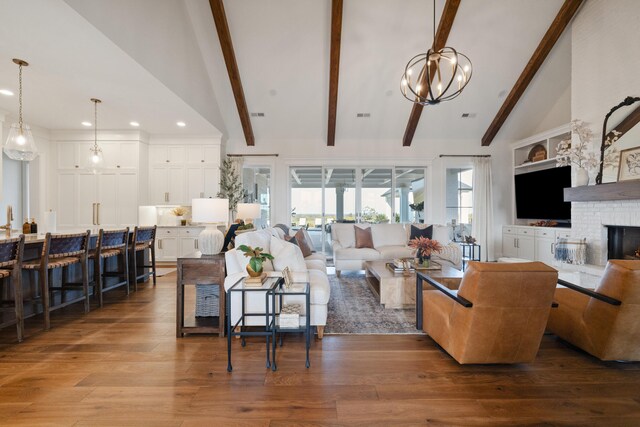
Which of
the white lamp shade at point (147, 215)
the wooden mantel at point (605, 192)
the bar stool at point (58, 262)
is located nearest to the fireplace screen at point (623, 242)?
the wooden mantel at point (605, 192)

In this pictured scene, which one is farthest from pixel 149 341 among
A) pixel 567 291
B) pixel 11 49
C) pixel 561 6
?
pixel 561 6

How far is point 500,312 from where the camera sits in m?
1.96

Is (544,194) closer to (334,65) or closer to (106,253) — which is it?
(334,65)

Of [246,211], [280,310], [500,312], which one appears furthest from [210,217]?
[500,312]

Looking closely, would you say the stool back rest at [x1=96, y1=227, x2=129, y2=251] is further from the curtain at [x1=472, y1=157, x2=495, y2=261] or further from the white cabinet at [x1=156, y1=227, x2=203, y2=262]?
the curtain at [x1=472, y1=157, x2=495, y2=261]

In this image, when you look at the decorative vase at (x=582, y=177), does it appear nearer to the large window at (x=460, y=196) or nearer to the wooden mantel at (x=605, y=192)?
the wooden mantel at (x=605, y=192)

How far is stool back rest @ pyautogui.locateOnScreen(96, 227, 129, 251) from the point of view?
3691 millimetres

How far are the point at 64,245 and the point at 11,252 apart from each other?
528 millimetres

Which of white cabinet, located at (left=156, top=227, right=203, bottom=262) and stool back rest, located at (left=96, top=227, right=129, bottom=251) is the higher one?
stool back rest, located at (left=96, top=227, right=129, bottom=251)

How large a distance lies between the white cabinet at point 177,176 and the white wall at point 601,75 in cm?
651

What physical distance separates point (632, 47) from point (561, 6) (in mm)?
1397

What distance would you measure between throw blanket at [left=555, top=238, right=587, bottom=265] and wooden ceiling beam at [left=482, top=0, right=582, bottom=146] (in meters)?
2.99

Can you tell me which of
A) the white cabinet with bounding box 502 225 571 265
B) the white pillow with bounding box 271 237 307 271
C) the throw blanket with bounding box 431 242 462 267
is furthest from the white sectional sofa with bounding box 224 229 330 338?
the white cabinet with bounding box 502 225 571 265

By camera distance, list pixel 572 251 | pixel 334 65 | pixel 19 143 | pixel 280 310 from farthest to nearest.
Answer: pixel 334 65
pixel 572 251
pixel 19 143
pixel 280 310
